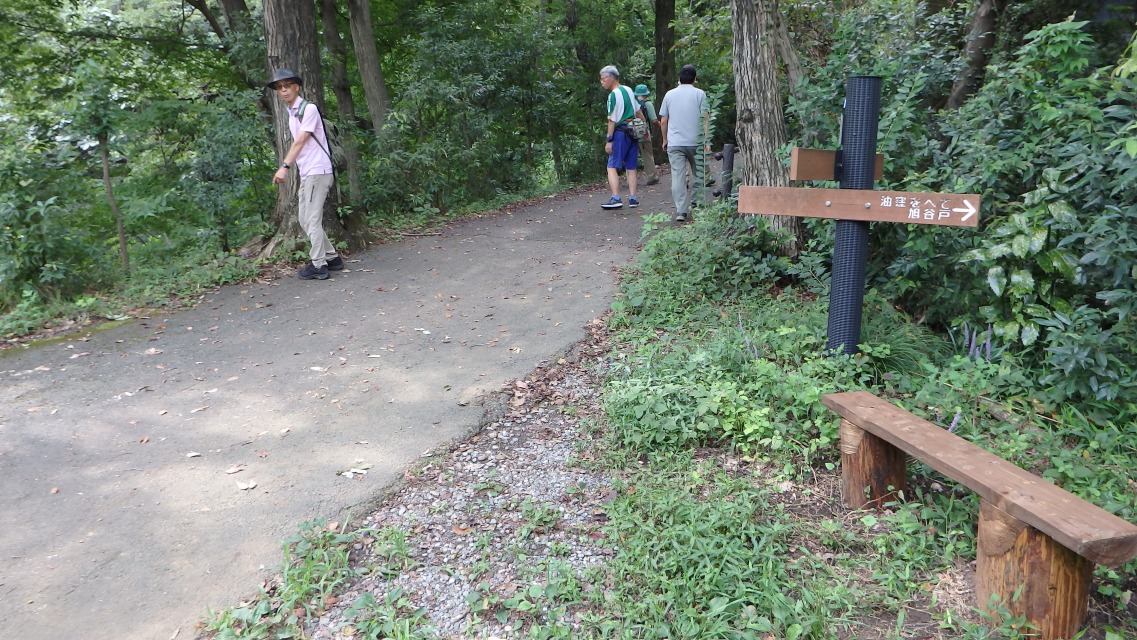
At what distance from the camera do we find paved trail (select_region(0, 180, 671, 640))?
10.4 ft

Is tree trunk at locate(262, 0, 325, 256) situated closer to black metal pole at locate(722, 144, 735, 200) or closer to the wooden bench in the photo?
black metal pole at locate(722, 144, 735, 200)

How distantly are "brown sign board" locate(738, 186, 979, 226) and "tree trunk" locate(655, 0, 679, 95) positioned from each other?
12.0 meters

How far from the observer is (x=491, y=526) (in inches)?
137

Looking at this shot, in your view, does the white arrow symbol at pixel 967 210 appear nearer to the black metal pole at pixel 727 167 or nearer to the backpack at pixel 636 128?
the black metal pole at pixel 727 167

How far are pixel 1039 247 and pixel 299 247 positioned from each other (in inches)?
285

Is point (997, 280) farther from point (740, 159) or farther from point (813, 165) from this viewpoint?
point (740, 159)

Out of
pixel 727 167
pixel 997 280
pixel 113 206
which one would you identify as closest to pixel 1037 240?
pixel 997 280

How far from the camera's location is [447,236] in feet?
32.7

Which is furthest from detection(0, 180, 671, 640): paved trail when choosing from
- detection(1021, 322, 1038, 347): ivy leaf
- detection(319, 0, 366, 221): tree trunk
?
detection(1021, 322, 1038, 347): ivy leaf

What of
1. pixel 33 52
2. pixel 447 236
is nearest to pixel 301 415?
pixel 447 236

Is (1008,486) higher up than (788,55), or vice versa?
(788,55)

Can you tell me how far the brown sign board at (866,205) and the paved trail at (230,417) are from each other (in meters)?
2.20

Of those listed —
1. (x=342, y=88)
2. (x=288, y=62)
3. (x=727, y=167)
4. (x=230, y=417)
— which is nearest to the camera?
(x=230, y=417)

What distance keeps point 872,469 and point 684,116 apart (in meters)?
5.98
